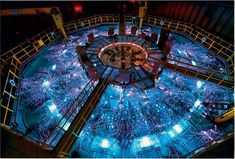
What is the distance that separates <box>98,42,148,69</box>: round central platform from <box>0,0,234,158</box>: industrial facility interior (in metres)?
0.06

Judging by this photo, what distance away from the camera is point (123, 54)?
404 inches

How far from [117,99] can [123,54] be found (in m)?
2.94

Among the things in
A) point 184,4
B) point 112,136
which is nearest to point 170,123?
point 112,136

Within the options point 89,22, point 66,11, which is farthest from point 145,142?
point 66,11

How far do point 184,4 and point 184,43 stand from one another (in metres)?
5.98

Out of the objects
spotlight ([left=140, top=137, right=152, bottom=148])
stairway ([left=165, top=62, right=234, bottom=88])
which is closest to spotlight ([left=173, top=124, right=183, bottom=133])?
spotlight ([left=140, top=137, right=152, bottom=148])

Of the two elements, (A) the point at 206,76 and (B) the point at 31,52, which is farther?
(B) the point at 31,52

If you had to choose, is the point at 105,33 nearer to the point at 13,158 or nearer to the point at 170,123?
the point at 170,123

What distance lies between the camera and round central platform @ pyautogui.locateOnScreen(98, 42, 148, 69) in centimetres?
988

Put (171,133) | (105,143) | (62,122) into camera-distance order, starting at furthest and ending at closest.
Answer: (62,122), (171,133), (105,143)

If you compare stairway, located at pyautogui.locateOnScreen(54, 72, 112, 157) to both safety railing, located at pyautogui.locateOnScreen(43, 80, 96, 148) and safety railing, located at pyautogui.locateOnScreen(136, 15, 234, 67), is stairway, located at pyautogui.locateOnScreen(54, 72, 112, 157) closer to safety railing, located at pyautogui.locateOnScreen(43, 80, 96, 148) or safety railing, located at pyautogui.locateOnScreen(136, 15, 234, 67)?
safety railing, located at pyautogui.locateOnScreen(43, 80, 96, 148)

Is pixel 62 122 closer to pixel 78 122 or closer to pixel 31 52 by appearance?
pixel 78 122

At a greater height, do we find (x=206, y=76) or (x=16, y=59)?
(x=16, y=59)

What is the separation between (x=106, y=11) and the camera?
1753cm
